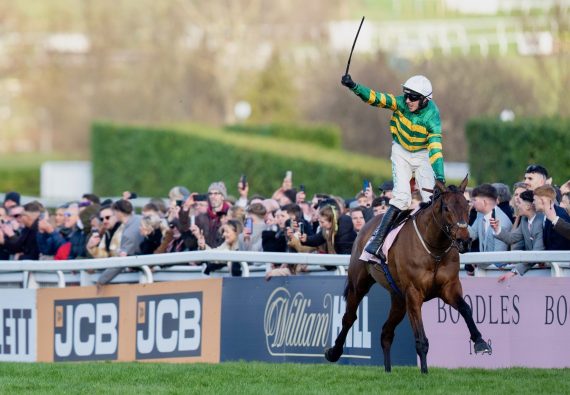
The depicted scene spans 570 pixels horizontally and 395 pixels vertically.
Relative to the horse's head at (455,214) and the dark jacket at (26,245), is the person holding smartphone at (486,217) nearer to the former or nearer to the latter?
the horse's head at (455,214)

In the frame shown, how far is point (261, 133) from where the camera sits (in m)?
35.9

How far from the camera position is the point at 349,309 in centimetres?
1048

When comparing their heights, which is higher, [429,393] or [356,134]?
[356,134]

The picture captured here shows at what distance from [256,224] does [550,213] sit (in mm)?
3331

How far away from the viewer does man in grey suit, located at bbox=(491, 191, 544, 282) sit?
1025 centimetres

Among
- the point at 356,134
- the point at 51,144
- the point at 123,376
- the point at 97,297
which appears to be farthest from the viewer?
the point at 51,144

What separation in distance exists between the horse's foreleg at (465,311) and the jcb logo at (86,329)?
376 cm

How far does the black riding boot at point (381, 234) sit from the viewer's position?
1006 cm

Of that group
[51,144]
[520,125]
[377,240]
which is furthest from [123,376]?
[51,144]

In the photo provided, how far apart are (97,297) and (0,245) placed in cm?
221

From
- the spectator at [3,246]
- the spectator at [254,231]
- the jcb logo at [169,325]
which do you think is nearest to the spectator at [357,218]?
the spectator at [254,231]

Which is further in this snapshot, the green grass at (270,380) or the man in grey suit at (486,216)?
the man in grey suit at (486,216)

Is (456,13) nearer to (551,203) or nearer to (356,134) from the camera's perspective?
(356,134)

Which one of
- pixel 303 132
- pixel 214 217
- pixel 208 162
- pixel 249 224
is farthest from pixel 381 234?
pixel 303 132
